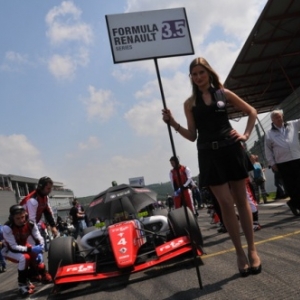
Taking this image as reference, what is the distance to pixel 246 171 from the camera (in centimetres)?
316

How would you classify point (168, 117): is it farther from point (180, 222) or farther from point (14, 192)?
point (14, 192)

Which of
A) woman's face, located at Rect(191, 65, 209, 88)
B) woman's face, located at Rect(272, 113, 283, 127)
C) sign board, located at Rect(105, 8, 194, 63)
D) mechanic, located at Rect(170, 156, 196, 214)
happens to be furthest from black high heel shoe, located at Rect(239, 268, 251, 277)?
mechanic, located at Rect(170, 156, 196, 214)

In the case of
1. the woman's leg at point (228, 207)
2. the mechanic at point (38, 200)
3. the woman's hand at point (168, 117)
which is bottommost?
the woman's leg at point (228, 207)

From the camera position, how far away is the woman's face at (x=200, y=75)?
3.25m

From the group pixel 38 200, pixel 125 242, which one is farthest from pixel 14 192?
pixel 125 242

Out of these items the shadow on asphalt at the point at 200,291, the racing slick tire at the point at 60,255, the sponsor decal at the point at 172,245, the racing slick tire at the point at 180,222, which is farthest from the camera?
the racing slick tire at the point at 180,222

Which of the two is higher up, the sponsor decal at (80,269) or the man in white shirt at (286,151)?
the man in white shirt at (286,151)

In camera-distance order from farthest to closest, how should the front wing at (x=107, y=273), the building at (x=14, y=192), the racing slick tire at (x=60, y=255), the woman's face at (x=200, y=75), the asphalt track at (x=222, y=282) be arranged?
the building at (x=14, y=192)
the racing slick tire at (x=60, y=255)
the front wing at (x=107, y=273)
the woman's face at (x=200, y=75)
the asphalt track at (x=222, y=282)

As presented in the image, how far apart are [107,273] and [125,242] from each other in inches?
19.5

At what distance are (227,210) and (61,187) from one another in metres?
90.6

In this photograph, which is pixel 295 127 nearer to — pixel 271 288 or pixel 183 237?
pixel 183 237

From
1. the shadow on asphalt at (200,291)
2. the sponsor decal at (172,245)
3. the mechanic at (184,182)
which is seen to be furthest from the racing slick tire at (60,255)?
the mechanic at (184,182)

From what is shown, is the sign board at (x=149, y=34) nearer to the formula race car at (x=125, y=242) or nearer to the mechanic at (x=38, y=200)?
the formula race car at (x=125, y=242)

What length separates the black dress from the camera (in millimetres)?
3109
